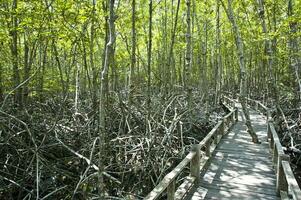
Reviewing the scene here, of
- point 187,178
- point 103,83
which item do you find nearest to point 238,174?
point 187,178

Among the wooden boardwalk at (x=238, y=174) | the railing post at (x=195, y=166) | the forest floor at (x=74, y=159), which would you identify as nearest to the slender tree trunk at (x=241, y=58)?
the wooden boardwalk at (x=238, y=174)

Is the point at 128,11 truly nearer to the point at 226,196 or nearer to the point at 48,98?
A: the point at 48,98

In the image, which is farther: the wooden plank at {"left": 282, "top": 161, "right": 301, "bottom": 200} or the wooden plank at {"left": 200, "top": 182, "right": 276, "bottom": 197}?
the wooden plank at {"left": 200, "top": 182, "right": 276, "bottom": 197}

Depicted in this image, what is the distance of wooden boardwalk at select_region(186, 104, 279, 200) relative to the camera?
196 inches

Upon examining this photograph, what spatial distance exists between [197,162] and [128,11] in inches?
269

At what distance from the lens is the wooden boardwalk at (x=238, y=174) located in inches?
196

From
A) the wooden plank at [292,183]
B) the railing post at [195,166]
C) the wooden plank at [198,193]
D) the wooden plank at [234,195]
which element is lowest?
the wooden plank at [234,195]

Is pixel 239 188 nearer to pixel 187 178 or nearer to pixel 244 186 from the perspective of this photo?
pixel 244 186

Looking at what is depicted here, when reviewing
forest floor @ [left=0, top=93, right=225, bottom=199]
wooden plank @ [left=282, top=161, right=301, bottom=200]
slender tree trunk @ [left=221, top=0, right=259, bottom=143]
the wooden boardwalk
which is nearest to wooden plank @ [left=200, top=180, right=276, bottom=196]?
the wooden boardwalk

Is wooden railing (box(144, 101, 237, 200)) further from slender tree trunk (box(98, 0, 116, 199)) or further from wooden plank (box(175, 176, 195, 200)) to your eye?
slender tree trunk (box(98, 0, 116, 199))

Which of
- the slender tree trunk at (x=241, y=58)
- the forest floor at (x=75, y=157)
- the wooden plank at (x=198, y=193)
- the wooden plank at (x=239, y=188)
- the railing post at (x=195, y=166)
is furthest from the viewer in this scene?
the slender tree trunk at (x=241, y=58)

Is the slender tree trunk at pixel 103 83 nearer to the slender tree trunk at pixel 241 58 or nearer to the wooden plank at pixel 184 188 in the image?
the wooden plank at pixel 184 188

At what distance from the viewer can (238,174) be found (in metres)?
5.92

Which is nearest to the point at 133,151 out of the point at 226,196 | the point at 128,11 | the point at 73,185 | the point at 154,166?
the point at 154,166
